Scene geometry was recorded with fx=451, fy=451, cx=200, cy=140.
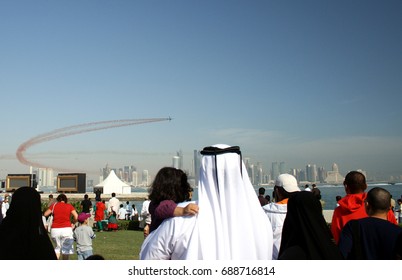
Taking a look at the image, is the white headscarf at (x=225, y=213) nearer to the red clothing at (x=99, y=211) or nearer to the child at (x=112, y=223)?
the red clothing at (x=99, y=211)

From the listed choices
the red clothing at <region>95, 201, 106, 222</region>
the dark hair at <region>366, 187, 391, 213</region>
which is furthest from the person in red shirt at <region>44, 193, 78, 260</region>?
the red clothing at <region>95, 201, 106, 222</region>

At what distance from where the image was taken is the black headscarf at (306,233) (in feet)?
8.96

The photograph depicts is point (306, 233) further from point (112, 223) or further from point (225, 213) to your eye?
point (112, 223)

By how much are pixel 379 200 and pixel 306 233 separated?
3.44ft

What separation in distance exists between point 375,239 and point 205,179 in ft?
4.35

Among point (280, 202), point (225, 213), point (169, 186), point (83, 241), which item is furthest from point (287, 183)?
point (83, 241)

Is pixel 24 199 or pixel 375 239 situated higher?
pixel 24 199

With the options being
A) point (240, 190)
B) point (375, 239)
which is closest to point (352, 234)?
point (375, 239)

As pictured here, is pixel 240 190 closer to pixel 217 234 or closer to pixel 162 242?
pixel 217 234

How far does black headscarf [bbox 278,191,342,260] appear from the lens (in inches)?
108

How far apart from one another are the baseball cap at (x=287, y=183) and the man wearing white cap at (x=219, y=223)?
1743 mm

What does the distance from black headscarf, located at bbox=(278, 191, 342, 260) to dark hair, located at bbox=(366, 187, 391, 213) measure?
2.72ft

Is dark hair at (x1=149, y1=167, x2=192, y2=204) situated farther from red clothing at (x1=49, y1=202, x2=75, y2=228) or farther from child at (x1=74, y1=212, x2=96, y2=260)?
red clothing at (x1=49, y1=202, x2=75, y2=228)
